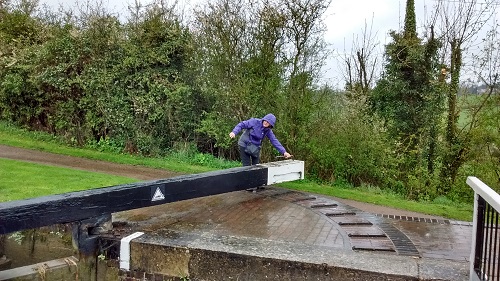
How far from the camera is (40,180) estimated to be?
29.2 ft

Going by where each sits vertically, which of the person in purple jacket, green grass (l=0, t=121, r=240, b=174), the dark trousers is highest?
the person in purple jacket

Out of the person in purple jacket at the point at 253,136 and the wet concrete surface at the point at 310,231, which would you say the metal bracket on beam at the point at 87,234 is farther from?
the person in purple jacket at the point at 253,136

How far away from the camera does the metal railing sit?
332 cm

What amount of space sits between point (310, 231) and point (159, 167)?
725cm

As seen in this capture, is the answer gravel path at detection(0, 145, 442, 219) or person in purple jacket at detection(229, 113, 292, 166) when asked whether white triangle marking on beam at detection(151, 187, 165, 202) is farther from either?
gravel path at detection(0, 145, 442, 219)

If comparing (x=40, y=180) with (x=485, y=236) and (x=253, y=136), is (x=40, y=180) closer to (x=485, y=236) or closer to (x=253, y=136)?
(x=253, y=136)

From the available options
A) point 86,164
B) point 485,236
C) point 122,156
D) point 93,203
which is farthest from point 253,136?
point 122,156

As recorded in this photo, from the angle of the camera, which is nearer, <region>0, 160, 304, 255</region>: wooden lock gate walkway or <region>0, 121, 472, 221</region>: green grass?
<region>0, 160, 304, 255</region>: wooden lock gate walkway

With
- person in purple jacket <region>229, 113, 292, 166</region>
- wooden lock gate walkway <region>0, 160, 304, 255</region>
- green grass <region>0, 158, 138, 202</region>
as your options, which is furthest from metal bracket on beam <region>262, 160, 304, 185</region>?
green grass <region>0, 158, 138, 202</region>

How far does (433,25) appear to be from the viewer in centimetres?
1392

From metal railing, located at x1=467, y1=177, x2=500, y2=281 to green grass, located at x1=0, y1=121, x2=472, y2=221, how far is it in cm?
637

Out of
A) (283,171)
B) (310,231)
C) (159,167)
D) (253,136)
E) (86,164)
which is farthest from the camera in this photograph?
(159,167)

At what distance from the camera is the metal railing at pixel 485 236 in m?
3.32

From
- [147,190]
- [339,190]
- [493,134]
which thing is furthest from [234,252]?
[493,134]
